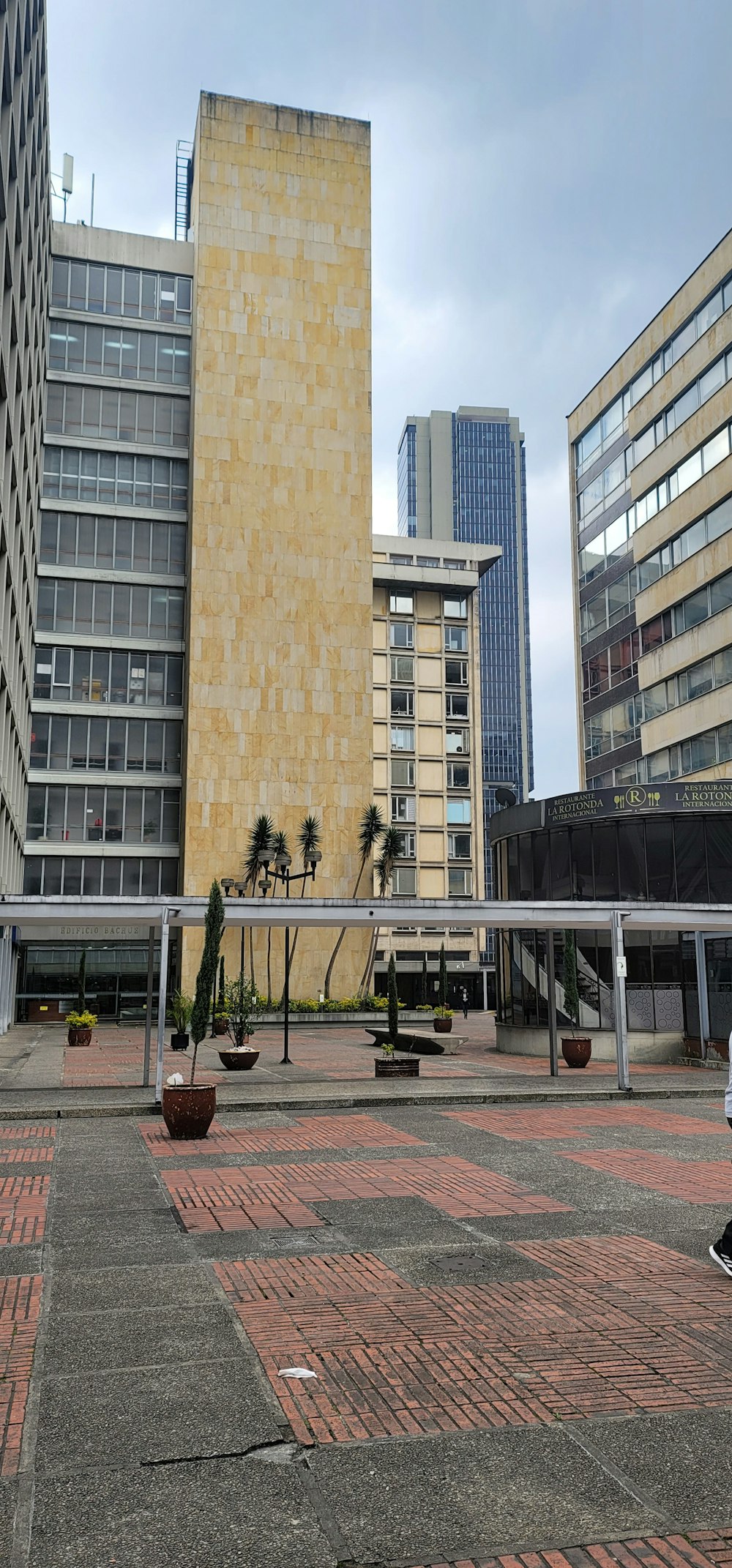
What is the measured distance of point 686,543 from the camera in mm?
50031

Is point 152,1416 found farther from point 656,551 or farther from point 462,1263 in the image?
point 656,551

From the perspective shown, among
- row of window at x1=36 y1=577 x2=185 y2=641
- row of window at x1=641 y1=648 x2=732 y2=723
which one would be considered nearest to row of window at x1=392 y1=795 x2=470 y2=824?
row of window at x1=36 y1=577 x2=185 y2=641

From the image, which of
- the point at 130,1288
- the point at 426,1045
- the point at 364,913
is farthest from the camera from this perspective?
the point at 426,1045

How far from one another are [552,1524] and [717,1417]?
1.50 metres

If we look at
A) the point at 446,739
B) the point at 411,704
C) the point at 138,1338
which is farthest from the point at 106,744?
the point at 138,1338

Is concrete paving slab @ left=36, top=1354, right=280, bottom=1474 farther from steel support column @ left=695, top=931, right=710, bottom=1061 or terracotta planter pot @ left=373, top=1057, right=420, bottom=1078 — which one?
steel support column @ left=695, top=931, right=710, bottom=1061

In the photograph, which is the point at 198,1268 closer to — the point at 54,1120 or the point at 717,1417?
the point at 717,1417

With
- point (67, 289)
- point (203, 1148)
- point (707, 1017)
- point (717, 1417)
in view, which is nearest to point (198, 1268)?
point (717, 1417)

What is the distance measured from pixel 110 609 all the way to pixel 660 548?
29.2m

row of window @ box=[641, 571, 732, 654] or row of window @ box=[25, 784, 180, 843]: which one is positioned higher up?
row of window @ box=[641, 571, 732, 654]

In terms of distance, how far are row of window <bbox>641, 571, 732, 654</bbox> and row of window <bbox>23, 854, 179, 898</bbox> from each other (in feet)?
90.3

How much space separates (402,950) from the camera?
261 ft

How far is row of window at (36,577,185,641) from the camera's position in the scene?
60.2 metres

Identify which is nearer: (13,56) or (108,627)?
(13,56)
